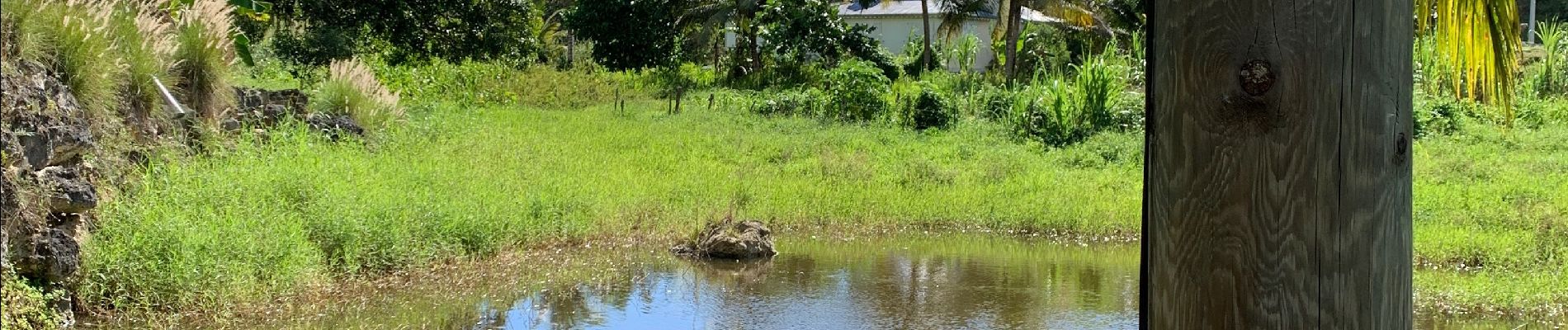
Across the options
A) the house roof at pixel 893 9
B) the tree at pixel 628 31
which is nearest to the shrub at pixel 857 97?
the tree at pixel 628 31

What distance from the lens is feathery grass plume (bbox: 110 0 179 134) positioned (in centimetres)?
767

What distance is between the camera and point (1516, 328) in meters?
5.73

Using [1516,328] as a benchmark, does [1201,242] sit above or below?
above

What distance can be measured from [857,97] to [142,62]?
341 inches

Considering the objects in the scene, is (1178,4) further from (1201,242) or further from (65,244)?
(65,244)

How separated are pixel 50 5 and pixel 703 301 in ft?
12.2

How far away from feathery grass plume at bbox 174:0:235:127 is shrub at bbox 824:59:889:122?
740 centimetres

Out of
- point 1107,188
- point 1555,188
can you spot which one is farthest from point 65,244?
point 1555,188

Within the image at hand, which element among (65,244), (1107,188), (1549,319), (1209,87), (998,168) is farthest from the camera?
(998,168)

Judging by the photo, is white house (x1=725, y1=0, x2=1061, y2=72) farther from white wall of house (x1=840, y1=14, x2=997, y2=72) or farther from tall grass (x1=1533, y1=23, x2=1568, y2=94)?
tall grass (x1=1533, y1=23, x2=1568, y2=94)

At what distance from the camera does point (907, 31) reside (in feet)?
116

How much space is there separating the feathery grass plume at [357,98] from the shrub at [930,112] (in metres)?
5.49

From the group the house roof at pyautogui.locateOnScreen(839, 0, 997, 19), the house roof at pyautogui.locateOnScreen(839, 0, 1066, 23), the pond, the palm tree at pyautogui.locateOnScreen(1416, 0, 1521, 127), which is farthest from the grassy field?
the house roof at pyautogui.locateOnScreen(839, 0, 997, 19)

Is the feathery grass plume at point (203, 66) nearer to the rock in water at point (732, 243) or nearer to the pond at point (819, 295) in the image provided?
the pond at point (819, 295)
